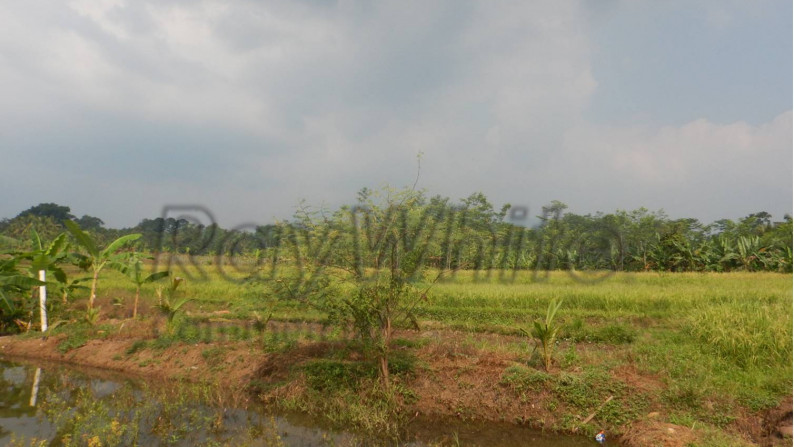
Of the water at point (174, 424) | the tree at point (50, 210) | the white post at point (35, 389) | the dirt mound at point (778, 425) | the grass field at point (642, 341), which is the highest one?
the tree at point (50, 210)

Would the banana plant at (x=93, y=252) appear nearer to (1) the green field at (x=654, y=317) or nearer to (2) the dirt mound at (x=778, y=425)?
(1) the green field at (x=654, y=317)

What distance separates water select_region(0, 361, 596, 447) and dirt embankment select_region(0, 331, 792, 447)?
1.06 ft

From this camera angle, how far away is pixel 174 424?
6.00 meters

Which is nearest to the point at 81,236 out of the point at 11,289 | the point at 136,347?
the point at 11,289

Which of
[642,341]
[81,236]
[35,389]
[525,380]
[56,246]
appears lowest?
[35,389]

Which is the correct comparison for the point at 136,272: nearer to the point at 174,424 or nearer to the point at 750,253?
the point at 174,424

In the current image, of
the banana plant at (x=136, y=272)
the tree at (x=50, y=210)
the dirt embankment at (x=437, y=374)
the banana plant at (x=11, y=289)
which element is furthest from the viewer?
the tree at (x=50, y=210)

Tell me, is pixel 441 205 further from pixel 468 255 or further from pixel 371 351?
pixel 371 351

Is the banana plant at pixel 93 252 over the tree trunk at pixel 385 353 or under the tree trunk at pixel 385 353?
over

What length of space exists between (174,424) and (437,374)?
3.80 m

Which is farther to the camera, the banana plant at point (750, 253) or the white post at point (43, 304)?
the banana plant at point (750, 253)

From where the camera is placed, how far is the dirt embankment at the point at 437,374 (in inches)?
204

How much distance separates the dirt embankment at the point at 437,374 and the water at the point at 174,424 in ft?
1.06

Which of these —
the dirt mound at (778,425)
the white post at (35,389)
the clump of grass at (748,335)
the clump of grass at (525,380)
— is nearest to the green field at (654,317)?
the clump of grass at (748,335)
